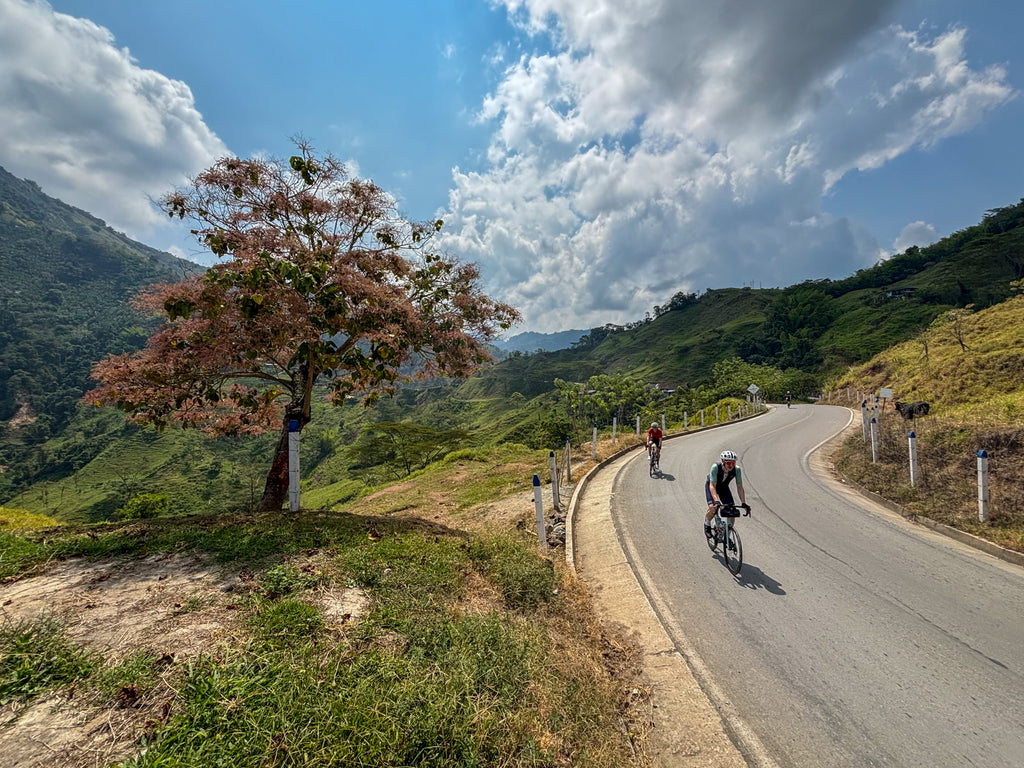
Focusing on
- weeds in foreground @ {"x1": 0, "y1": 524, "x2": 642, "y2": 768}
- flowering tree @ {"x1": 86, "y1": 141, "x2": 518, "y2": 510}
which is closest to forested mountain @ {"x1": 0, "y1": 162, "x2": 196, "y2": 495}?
flowering tree @ {"x1": 86, "y1": 141, "x2": 518, "y2": 510}

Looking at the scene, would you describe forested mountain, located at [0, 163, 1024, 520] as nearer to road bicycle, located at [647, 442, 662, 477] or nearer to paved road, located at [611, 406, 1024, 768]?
road bicycle, located at [647, 442, 662, 477]

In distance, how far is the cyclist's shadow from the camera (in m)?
6.80

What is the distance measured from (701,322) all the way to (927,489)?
152m

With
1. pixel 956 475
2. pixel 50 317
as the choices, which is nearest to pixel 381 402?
pixel 50 317

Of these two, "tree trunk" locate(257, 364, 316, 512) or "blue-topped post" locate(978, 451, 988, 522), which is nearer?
"blue-topped post" locate(978, 451, 988, 522)

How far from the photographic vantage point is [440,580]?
574cm

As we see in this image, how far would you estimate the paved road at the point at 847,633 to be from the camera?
3904 millimetres

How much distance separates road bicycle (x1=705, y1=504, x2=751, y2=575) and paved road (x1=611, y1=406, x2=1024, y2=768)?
219mm

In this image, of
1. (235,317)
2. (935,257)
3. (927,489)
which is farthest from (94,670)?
(935,257)

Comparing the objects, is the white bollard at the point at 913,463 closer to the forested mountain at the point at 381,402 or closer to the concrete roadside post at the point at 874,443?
the concrete roadside post at the point at 874,443

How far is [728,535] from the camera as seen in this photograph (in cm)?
757

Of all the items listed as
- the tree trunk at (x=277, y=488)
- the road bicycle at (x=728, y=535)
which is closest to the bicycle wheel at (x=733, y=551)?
the road bicycle at (x=728, y=535)

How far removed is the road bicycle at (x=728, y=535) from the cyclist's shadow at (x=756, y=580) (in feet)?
0.55

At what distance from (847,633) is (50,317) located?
205m
